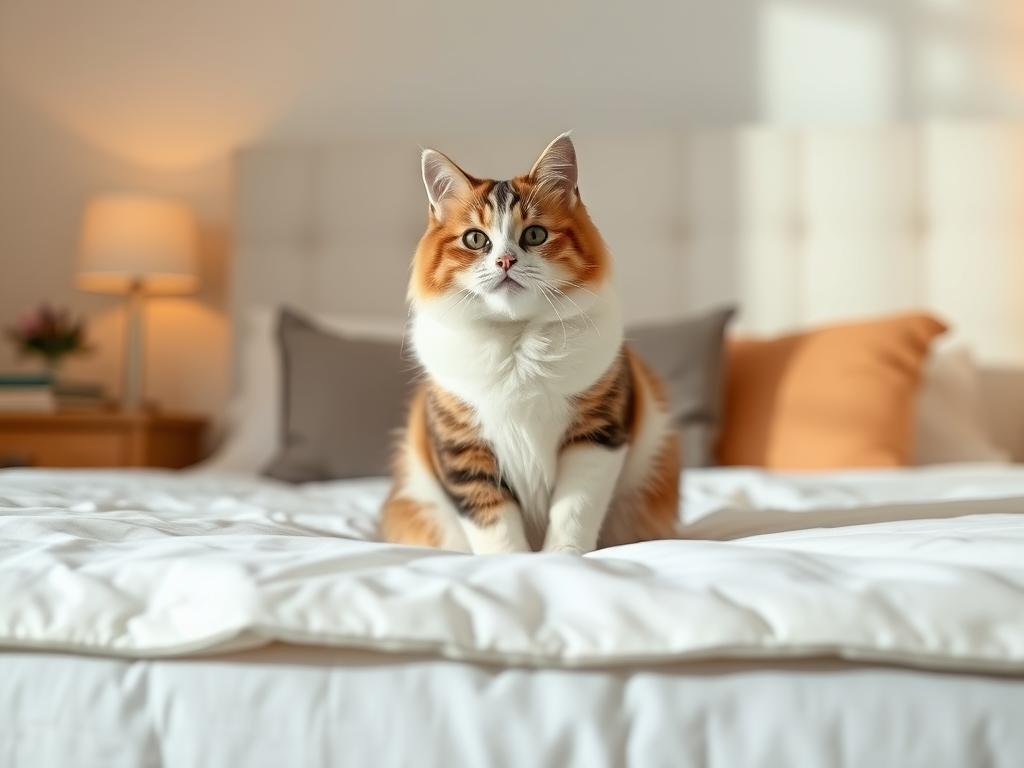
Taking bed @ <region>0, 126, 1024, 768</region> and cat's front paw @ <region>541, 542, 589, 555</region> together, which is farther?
cat's front paw @ <region>541, 542, 589, 555</region>

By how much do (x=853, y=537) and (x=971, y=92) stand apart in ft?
8.04

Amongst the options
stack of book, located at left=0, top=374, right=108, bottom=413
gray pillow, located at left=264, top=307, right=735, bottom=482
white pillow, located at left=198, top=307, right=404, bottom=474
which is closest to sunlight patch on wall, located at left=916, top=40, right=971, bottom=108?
gray pillow, located at left=264, top=307, right=735, bottom=482

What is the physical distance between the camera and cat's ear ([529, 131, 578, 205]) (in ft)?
3.24

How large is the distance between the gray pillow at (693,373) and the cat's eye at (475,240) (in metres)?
1.10

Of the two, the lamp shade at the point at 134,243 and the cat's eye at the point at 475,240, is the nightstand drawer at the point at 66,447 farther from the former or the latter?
the cat's eye at the point at 475,240

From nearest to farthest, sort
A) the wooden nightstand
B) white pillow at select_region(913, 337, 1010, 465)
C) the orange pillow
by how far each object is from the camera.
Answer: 1. the orange pillow
2. white pillow at select_region(913, 337, 1010, 465)
3. the wooden nightstand

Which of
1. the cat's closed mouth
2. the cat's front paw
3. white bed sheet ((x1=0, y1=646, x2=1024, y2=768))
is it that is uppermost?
the cat's closed mouth

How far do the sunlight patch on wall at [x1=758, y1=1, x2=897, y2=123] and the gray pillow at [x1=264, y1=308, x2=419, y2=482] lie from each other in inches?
57.8

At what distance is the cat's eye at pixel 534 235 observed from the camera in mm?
973

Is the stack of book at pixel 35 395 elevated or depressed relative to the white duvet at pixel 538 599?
depressed

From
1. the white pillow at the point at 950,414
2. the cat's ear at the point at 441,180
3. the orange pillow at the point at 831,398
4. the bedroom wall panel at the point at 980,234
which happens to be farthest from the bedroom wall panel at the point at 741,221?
the cat's ear at the point at 441,180

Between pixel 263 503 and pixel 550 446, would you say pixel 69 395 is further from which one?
pixel 550 446

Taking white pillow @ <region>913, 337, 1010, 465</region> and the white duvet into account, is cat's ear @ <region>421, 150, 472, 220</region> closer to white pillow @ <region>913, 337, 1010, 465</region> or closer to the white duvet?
the white duvet

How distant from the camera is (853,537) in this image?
2.62 feet
